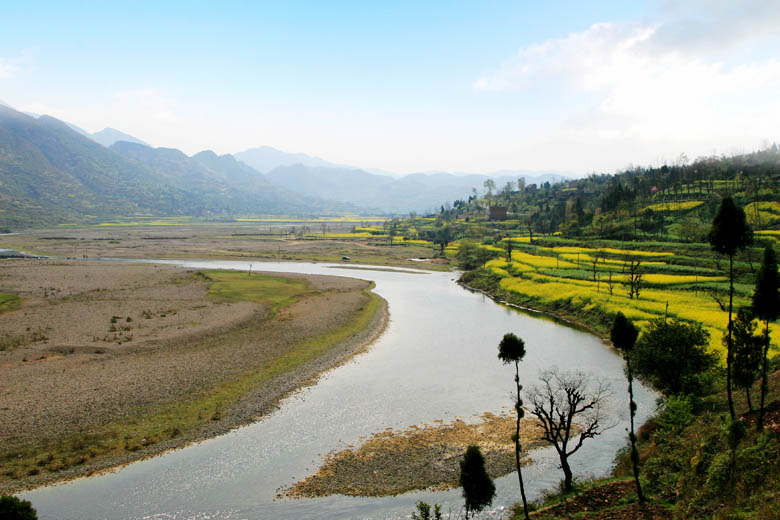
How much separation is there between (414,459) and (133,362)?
91.2 ft

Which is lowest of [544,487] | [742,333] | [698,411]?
[544,487]

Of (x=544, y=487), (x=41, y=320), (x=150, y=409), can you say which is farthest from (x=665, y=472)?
(x=41, y=320)

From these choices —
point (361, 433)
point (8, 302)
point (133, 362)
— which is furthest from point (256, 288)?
point (361, 433)

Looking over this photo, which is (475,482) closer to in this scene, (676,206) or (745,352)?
(745,352)

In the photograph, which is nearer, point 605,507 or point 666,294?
point 605,507

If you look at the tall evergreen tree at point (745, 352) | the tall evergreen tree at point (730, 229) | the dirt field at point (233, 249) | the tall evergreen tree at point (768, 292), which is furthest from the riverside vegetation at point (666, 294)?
the dirt field at point (233, 249)

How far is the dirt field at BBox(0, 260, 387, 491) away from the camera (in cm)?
2744

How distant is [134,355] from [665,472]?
41.8m

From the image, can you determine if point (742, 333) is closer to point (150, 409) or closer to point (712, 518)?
point (712, 518)

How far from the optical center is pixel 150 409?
32.0 metres

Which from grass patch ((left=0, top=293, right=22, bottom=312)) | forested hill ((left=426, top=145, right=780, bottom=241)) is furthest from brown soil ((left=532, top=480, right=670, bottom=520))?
forested hill ((left=426, top=145, right=780, bottom=241))

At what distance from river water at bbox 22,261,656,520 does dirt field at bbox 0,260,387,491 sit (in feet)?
6.94

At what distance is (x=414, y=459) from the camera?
26469mm

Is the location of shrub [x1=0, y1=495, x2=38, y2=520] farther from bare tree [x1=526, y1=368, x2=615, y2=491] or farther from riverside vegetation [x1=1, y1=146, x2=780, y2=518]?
bare tree [x1=526, y1=368, x2=615, y2=491]
